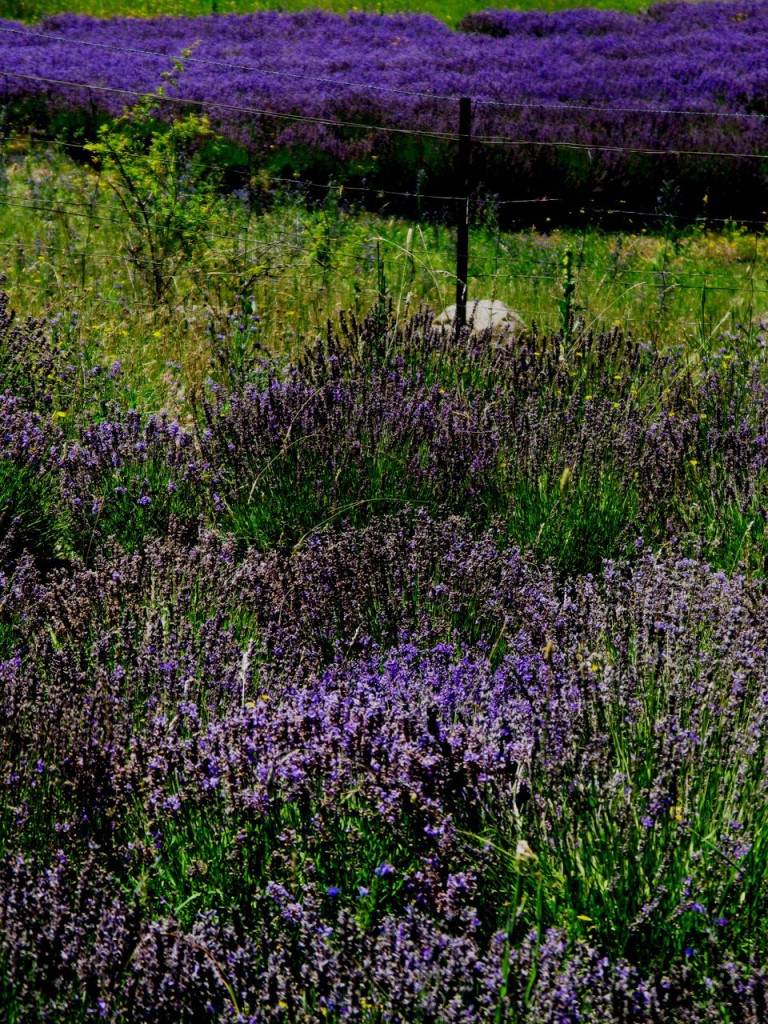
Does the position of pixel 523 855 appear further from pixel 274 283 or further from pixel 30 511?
pixel 274 283

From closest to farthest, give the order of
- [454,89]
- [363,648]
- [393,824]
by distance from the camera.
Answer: [393,824]
[363,648]
[454,89]

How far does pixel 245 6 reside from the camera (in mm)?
23250

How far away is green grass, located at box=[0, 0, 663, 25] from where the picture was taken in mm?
21875

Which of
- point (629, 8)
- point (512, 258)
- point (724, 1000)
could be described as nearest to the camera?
point (724, 1000)

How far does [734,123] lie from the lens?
12336 mm

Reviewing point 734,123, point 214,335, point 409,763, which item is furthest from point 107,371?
point 734,123

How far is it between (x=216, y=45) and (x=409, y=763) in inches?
685

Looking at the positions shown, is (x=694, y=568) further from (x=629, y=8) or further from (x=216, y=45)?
(x=629, y=8)

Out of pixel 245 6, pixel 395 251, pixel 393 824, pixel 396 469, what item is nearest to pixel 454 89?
pixel 395 251

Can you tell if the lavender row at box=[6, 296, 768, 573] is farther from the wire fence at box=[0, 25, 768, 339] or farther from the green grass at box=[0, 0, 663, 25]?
the green grass at box=[0, 0, 663, 25]

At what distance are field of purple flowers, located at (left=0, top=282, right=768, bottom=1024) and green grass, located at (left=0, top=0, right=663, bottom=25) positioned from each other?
20423mm

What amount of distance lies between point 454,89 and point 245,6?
11.7 metres

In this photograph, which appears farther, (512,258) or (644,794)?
(512,258)

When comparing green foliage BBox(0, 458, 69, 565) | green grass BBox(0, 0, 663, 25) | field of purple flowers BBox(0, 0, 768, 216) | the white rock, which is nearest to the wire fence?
the white rock
